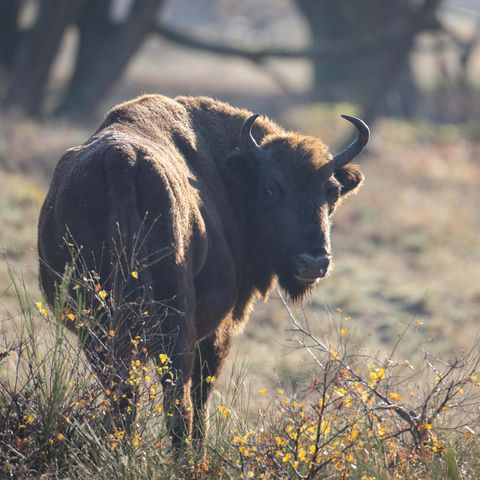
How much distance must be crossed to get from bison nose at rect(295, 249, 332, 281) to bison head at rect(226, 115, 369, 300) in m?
0.02

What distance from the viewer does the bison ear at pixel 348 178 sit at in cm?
747

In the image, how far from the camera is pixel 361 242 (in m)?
16.7

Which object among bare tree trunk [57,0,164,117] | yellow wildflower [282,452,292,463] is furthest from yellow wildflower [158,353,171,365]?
bare tree trunk [57,0,164,117]

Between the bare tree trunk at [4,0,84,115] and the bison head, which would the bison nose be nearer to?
the bison head

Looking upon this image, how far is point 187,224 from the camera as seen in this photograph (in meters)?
5.40

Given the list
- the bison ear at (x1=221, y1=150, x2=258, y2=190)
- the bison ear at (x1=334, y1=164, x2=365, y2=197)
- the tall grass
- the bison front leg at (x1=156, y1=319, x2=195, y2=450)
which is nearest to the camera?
the tall grass

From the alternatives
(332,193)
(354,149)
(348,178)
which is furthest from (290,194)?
(348,178)

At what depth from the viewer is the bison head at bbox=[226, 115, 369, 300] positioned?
6.58 meters

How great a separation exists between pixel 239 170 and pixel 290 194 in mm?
406

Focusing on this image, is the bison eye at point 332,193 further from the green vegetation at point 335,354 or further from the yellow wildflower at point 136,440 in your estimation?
the yellow wildflower at point 136,440

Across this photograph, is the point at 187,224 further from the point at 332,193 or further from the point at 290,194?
the point at 332,193

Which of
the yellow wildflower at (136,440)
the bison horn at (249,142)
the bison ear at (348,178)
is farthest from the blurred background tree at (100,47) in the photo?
the yellow wildflower at (136,440)

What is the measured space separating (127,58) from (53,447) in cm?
1741

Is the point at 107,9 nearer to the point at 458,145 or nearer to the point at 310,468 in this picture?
the point at 458,145
